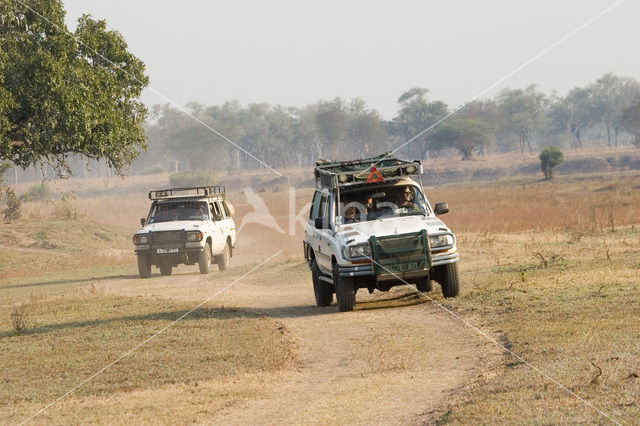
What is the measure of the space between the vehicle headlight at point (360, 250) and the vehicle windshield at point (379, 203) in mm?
1332

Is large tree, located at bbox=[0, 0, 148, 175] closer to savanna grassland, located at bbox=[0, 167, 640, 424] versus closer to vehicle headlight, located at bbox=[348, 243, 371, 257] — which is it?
savanna grassland, located at bbox=[0, 167, 640, 424]

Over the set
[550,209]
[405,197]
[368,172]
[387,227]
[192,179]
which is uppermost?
[192,179]

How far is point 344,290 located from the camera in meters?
14.9

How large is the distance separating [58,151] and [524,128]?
4840 inches

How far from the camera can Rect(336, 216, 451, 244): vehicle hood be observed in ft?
48.3

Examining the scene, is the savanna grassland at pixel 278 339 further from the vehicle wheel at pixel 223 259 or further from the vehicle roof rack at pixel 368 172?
the vehicle roof rack at pixel 368 172

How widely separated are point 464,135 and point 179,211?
94.5 metres

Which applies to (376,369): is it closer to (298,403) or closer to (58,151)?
(298,403)

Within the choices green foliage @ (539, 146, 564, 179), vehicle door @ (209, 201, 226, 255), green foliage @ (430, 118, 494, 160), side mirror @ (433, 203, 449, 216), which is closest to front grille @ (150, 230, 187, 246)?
vehicle door @ (209, 201, 226, 255)

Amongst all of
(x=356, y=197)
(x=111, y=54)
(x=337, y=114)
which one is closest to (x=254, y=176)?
(x=337, y=114)

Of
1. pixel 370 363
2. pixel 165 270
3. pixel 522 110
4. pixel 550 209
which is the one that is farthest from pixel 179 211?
pixel 522 110

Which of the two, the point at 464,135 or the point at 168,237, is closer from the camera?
the point at 168,237

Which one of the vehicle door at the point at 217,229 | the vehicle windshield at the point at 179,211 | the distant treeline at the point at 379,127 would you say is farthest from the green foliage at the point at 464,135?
the vehicle windshield at the point at 179,211

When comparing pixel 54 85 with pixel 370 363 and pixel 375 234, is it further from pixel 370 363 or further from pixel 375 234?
pixel 370 363
